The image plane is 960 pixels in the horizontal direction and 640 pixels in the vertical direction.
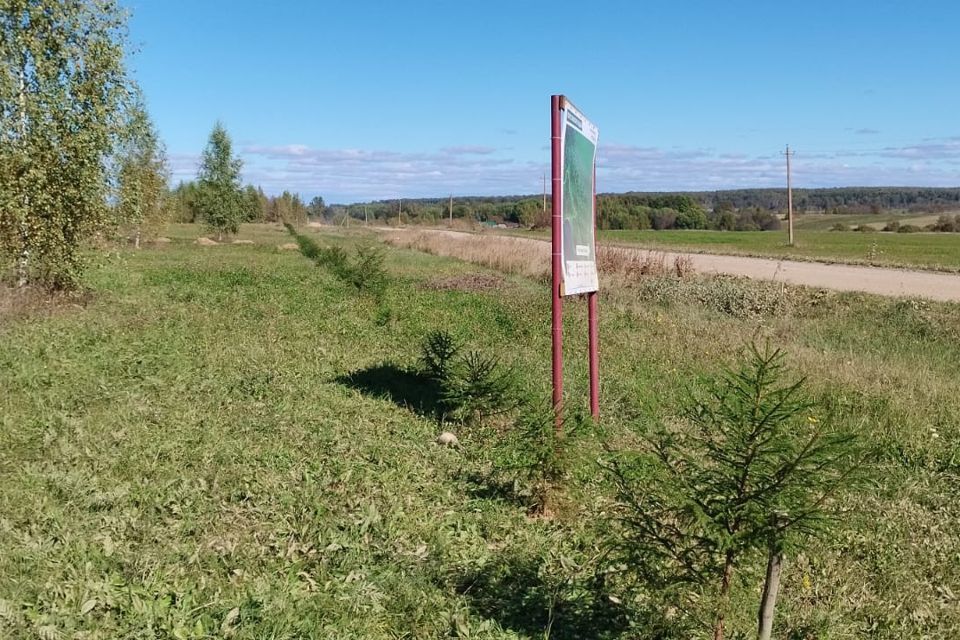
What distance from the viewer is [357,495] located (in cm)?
468

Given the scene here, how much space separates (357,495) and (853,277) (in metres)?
18.4

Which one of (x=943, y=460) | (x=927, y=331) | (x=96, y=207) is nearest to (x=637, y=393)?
(x=943, y=460)

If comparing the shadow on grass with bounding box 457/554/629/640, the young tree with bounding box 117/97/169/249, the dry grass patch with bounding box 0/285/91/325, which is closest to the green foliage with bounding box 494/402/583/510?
the shadow on grass with bounding box 457/554/629/640

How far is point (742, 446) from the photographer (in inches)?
99.6

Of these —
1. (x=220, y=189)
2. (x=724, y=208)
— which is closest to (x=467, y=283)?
(x=220, y=189)

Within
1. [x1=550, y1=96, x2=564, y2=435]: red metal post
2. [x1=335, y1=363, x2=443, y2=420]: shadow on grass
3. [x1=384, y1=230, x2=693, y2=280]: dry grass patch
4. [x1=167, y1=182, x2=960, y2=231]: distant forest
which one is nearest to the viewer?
[x1=550, y1=96, x2=564, y2=435]: red metal post

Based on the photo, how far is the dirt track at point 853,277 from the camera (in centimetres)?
1575

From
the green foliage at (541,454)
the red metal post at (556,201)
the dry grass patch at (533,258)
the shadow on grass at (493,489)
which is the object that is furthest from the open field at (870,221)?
the green foliage at (541,454)

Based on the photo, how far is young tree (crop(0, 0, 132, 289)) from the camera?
1195 centimetres

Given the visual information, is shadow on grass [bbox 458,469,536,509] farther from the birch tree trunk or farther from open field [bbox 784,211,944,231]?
open field [bbox 784,211,944,231]

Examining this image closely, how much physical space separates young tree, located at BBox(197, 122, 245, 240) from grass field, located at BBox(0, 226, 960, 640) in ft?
125

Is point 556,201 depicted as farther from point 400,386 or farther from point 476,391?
point 400,386

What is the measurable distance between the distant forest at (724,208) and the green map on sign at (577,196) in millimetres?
61473

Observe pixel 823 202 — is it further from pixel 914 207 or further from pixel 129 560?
pixel 129 560
